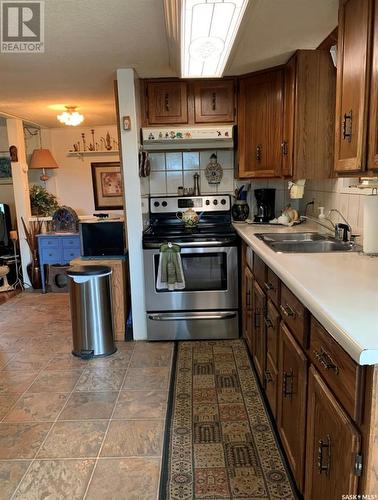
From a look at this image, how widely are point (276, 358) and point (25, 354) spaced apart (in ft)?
6.92

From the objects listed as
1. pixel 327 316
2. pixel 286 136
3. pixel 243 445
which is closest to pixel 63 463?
pixel 243 445

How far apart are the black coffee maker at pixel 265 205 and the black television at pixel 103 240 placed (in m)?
1.22

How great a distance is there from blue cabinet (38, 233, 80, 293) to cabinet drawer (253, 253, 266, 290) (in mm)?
3047

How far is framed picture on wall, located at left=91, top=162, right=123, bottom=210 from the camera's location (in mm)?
5863

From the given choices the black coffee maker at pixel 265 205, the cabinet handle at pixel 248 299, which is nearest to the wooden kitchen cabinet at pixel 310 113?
the black coffee maker at pixel 265 205

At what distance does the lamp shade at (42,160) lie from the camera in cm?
546

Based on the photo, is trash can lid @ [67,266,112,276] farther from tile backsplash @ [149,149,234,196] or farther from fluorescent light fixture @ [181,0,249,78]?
fluorescent light fixture @ [181,0,249,78]

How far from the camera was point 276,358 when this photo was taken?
187 centimetres

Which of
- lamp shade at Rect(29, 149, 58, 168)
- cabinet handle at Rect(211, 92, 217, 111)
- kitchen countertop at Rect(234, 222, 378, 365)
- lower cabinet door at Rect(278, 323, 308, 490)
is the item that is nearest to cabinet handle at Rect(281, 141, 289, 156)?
cabinet handle at Rect(211, 92, 217, 111)

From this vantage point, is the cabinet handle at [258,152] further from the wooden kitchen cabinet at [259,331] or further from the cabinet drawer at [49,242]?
the cabinet drawer at [49,242]

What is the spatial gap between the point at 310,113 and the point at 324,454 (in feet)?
7.08

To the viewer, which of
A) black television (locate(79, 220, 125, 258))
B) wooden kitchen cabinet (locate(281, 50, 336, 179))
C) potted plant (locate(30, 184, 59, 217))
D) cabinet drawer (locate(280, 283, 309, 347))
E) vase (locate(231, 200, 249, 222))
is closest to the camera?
cabinet drawer (locate(280, 283, 309, 347))

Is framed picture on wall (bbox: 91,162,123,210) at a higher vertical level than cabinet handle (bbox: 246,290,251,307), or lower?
higher

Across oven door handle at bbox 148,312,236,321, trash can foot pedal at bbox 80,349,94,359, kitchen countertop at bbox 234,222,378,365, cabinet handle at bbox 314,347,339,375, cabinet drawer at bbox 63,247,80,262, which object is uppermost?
kitchen countertop at bbox 234,222,378,365
